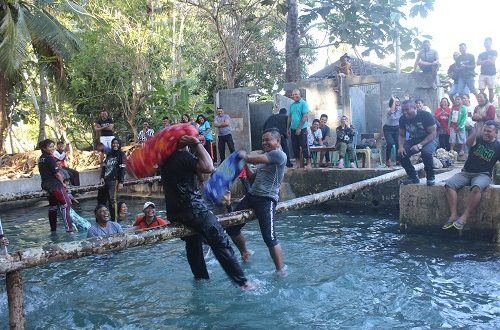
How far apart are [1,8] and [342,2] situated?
9950mm

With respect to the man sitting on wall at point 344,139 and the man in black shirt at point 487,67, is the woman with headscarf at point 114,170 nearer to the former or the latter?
the man sitting on wall at point 344,139

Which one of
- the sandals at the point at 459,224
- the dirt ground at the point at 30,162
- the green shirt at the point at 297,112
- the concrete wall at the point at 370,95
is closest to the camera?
the sandals at the point at 459,224

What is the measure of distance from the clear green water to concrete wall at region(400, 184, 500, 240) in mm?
224

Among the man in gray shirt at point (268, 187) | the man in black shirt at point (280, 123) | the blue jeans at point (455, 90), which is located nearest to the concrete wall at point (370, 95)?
the blue jeans at point (455, 90)

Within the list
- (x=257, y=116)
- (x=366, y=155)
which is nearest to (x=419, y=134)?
(x=366, y=155)

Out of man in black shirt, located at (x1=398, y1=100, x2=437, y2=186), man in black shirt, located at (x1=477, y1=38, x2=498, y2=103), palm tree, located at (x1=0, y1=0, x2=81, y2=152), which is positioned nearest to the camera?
man in black shirt, located at (x1=398, y1=100, x2=437, y2=186)

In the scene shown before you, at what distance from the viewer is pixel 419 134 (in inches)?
336

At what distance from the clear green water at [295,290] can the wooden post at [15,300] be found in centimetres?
118

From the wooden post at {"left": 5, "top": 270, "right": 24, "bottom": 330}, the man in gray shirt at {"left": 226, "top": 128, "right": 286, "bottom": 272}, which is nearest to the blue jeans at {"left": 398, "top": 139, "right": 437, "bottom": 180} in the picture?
the man in gray shirt at {"left": 226, "top": 128, "right": 286, "bottom": 272}

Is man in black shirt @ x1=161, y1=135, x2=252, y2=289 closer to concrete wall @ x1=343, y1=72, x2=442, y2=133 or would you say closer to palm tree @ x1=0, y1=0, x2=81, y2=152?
palm tree @ x1=0, y1=0, x2=81, y2=152

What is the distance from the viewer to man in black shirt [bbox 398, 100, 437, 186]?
8.34 meters

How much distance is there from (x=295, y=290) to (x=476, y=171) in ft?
12.8

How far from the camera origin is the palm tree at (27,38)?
13.5 metres

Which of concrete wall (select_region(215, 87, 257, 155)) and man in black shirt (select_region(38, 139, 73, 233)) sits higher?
concrete wall (select_region(215, 87, 257, 155))
